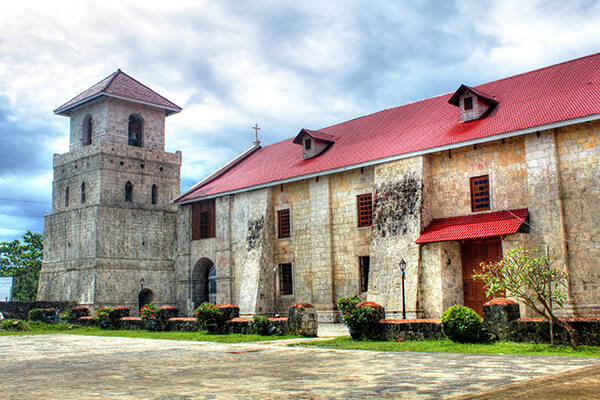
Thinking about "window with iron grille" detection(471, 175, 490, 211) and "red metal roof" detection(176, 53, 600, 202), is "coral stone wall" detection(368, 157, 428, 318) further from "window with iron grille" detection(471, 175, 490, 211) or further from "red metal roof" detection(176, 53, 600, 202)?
"window with iron grille" detection(471, 175, 490, 211)

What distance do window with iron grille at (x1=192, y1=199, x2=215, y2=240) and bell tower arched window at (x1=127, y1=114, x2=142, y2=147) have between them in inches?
271

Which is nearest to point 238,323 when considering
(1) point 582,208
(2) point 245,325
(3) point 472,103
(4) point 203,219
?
(2) point 245,325

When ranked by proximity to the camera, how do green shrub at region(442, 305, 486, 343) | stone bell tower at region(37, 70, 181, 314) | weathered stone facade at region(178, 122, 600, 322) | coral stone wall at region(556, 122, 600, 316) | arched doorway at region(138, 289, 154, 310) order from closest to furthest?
green shrub at region(442, 305, 486, 343)
coral stone wall at region(556, 122, 600, 316)
weathered stone facade at region(178, 122, 600, 322)
stone bell tower at region(37, 70, 181, 314)
arched doorway at region(138, 289, 154, 310)

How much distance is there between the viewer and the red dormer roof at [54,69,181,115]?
37000 millimetres

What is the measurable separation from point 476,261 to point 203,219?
58.1ft

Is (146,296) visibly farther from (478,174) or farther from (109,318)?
(478,174)

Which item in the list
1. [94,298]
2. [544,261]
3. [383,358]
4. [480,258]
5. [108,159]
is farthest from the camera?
[108,159]

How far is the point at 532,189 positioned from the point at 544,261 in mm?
6168

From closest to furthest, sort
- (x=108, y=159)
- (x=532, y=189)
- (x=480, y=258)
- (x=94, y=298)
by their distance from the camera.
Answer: (x=532, y=189) → (x=480, y=258) → (x=94, y=298) → (x=108, y=159)

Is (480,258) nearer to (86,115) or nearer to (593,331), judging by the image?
(593,331)

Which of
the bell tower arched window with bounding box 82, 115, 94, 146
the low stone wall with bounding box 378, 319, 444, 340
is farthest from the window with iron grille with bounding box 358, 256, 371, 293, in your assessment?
the bell tower arched window with bounding box 82, 115, 94, 146

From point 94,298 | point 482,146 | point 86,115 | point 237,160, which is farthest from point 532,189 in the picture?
point 86,115

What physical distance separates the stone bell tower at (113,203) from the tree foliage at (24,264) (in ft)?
68.1

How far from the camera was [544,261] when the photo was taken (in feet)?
47.6
